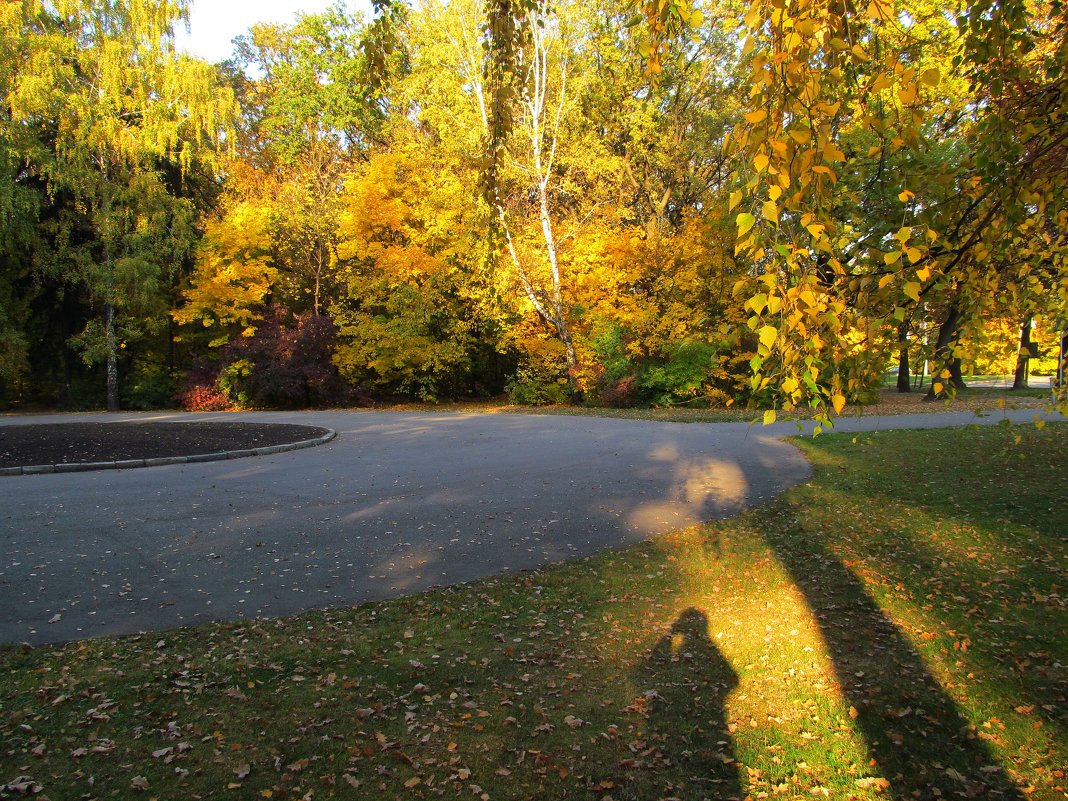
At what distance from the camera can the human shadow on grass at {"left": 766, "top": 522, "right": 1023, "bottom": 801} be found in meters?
3.10

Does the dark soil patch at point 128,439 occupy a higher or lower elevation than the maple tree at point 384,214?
lower

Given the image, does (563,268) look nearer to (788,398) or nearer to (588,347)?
(588,347)

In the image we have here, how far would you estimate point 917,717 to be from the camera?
362cm

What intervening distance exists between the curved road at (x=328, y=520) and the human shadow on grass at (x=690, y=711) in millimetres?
2001

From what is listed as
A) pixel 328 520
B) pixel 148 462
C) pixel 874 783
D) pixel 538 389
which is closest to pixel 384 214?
pixel 538 389

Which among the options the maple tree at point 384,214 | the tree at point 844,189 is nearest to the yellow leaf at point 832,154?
the tree at point 844,189

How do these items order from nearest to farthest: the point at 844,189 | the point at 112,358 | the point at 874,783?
the point at 844,189, the point at 874,783, the point at 112,358

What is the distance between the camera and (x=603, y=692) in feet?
12.7

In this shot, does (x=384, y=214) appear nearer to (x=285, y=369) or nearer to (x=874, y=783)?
(x=285, y=369)

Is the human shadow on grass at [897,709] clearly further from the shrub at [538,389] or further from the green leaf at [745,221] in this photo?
the shrub at [538,389]

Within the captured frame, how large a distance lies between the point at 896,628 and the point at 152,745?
4.58 meters

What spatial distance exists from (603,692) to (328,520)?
473cm

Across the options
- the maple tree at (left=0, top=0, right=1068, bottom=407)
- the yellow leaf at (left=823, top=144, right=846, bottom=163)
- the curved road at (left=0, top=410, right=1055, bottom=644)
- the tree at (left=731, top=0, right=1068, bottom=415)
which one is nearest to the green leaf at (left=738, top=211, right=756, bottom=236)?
the tree at (left=731, top=0, right=1068, bottom=415)

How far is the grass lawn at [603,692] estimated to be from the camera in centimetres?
309
